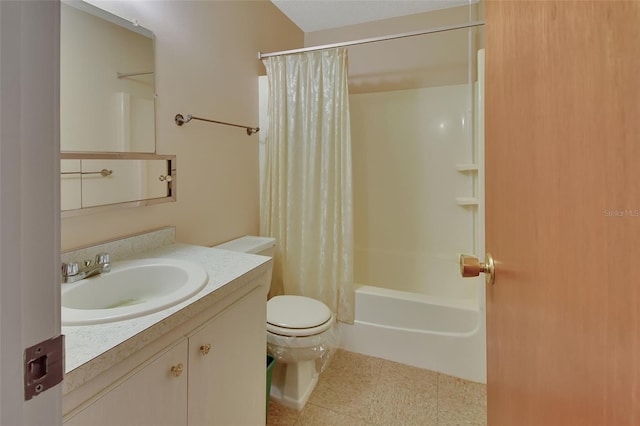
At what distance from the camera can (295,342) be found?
150 cm

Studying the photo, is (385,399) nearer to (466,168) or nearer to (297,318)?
(297,318)

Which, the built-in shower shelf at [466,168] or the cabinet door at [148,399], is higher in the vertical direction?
the built-in shower shelf at [466,168]

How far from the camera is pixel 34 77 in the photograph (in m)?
0.33

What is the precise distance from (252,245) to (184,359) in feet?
3.26

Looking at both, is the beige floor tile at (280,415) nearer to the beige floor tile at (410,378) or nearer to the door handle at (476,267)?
the beige floor tile at (410,378)

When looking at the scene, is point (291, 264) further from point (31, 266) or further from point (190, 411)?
point (31, 266)

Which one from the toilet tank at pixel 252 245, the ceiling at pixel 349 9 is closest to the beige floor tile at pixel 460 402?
the toilet tank at pixel 252 245

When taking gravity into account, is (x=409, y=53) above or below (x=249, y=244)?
above

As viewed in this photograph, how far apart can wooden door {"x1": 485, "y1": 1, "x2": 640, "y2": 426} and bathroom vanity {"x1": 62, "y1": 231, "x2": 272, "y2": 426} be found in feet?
2.49

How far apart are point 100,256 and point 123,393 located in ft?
1.97

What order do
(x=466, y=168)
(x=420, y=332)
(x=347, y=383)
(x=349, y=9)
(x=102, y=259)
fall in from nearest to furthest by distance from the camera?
(x=102, y=259) < (x=347, y=383) < (x=420, y=332) < (x=466, y=168) < (x=349, y=9)

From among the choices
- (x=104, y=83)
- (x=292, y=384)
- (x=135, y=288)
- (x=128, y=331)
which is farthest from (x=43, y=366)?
(x=292, y=384)

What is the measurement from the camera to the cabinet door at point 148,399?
0.65m

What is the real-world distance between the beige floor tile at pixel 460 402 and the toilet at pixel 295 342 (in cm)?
66
